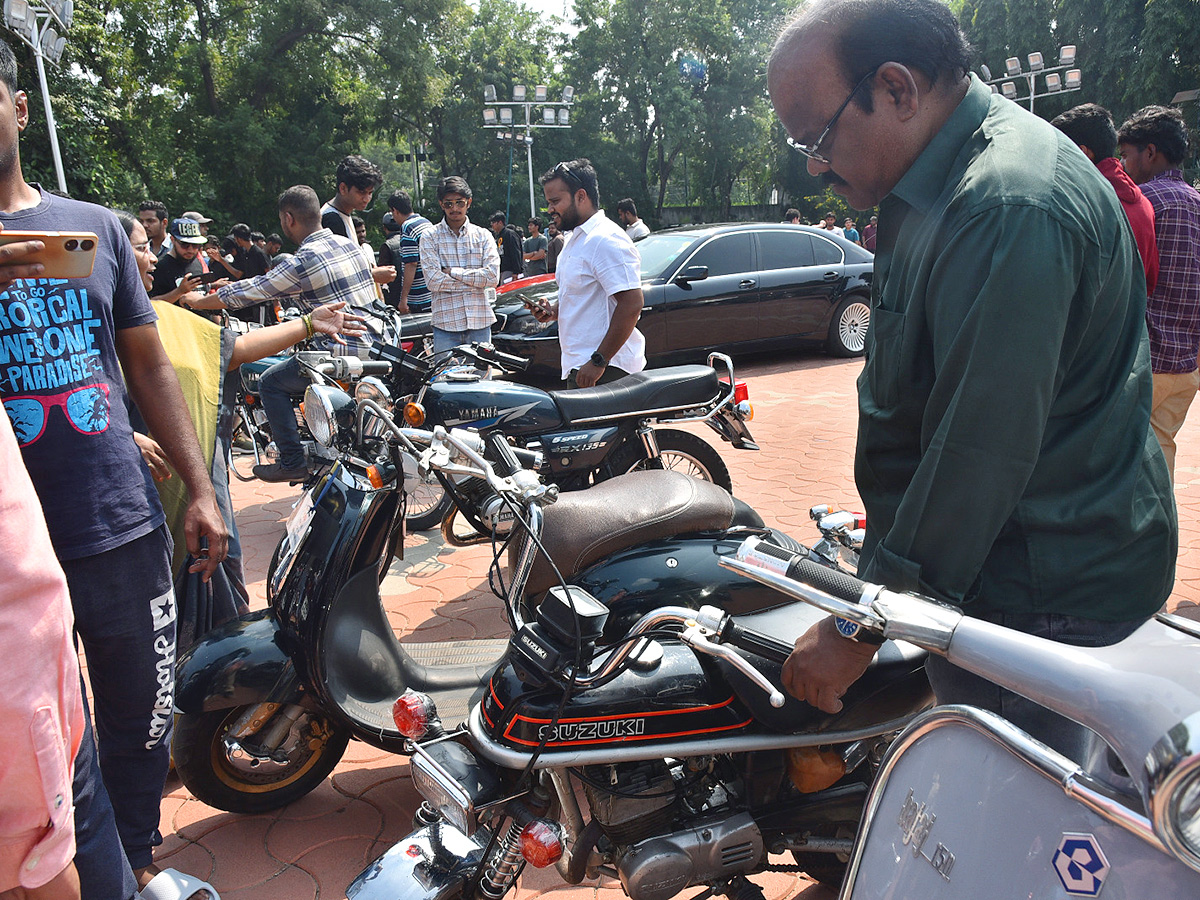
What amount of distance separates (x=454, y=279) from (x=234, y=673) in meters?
4.07

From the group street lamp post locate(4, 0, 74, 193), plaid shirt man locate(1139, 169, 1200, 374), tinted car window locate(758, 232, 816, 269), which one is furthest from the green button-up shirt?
street lamp post locate(4, 0, 74, 193)

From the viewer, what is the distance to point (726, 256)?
8688 mm

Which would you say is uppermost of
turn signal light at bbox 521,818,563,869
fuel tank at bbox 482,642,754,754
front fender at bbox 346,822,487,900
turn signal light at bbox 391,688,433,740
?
fuel tank at bbox 482,642,754,754

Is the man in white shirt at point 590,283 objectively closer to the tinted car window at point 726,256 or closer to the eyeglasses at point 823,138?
the eyeglasses at point 823,138

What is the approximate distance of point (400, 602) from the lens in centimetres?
385

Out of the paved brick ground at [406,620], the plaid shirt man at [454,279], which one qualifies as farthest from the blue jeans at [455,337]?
the paved brick ground at [406,620]

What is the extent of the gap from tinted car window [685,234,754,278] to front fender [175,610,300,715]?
684 centimetres

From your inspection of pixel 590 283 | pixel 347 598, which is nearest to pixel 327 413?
pixel 347 598

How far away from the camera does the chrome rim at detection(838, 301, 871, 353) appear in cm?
933

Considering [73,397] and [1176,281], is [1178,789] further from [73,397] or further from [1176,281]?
[1176,281]

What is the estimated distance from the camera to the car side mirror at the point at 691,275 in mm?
8133

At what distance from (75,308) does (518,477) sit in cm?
99

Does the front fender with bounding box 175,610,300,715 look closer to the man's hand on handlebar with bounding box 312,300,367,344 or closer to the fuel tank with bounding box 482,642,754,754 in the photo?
the fuel tank with bounding box 482,642,754,754

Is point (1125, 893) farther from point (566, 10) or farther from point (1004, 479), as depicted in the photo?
point (566, 10)
